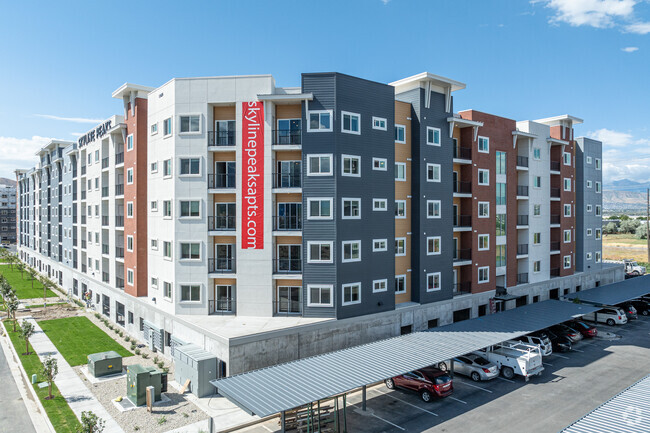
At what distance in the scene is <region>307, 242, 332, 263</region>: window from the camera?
3056cm

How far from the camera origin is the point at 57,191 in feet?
214

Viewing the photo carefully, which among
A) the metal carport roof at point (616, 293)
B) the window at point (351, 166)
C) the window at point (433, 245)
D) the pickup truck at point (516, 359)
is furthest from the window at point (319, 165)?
the metal carport roof at point (616, 293)

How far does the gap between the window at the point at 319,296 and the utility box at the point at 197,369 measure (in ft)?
25.7

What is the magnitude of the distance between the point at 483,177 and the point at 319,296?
822 inches

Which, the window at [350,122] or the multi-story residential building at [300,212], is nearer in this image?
the multi-story residential building at [300,212]

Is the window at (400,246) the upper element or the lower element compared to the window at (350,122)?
lower

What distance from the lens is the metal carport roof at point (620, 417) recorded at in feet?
49.5

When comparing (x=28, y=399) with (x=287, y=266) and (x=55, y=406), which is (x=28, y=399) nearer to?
(x=55, y=406)

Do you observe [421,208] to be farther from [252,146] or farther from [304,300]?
[252,146]

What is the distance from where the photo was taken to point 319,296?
3056 centimetres

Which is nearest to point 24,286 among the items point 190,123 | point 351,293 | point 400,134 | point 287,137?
point 190,123

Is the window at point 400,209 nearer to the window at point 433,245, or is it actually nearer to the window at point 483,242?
the window at point 433,245

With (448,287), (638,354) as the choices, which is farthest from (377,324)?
(638,354)

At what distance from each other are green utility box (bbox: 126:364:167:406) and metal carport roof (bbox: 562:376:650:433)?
20.7 metres
